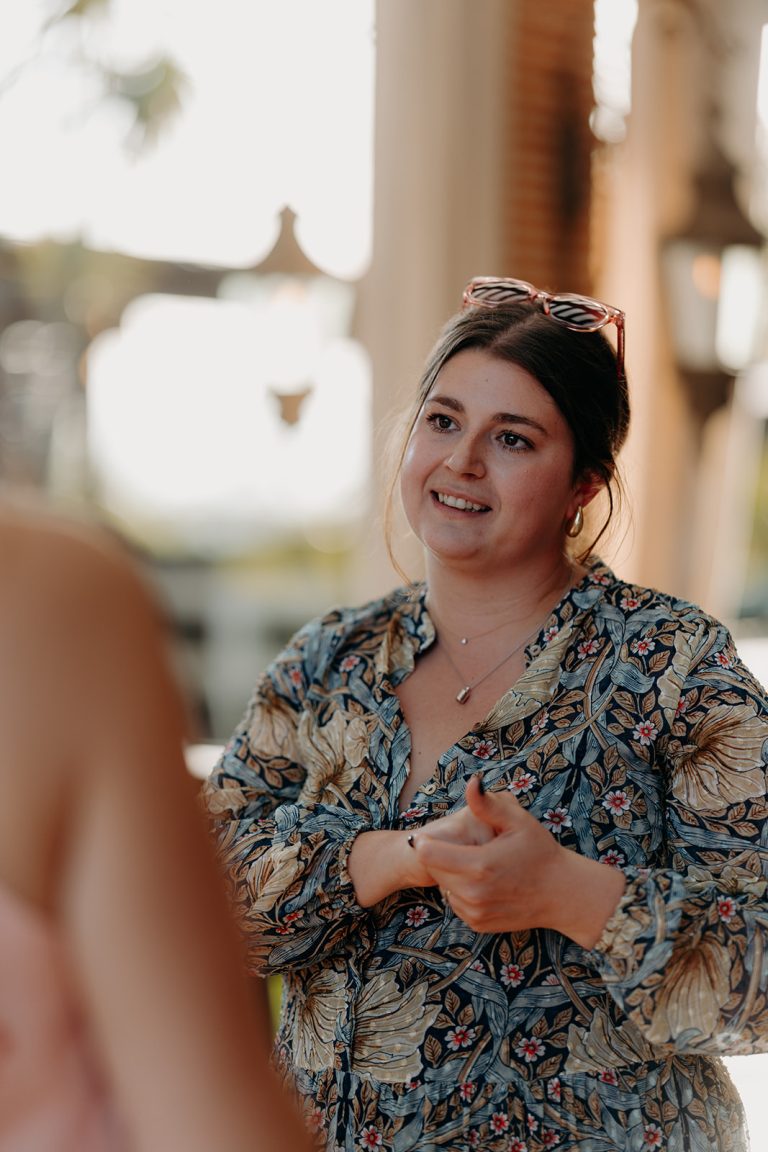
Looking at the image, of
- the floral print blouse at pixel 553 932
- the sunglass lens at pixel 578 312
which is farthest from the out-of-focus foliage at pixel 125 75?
the floral print blouse at pixel 553 932

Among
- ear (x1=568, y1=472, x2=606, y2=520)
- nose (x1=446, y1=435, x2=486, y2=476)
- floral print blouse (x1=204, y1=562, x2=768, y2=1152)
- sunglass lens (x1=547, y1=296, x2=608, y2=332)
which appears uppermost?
sunglass lens (x1=547, y1=296, x2=608, y2=332)

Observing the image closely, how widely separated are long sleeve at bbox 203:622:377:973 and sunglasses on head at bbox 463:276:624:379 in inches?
22.9

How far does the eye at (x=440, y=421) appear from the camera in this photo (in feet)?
6.41

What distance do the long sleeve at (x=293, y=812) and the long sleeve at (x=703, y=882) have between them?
1.27 feet

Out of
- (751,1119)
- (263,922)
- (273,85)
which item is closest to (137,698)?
(263,922)

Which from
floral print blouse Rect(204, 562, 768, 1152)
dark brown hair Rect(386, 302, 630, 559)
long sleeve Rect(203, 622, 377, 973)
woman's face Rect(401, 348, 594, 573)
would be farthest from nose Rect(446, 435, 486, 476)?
long sleeve Rect(203, 622, 377, 973)

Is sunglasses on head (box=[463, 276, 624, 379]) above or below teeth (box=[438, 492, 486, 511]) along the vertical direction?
above

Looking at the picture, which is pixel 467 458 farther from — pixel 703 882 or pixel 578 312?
pixel 703 882

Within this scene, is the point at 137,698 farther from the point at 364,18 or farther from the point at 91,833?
the point at 364,18

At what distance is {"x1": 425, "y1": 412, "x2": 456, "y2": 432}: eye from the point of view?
196 centimetres

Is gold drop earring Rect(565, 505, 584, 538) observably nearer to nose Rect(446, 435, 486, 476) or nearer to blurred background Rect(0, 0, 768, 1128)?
nose Rect(446, 435, 486, 476)

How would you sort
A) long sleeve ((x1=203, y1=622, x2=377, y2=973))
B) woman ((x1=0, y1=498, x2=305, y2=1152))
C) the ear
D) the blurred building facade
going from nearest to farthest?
1. woman ((x1=0, y1=498, x2=305, y2=1152))
2. long sleeve ((x1=203, y1=622, x2=377, y2=973))
3. the ear
4. the blurred building facade

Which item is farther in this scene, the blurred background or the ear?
the blurred background

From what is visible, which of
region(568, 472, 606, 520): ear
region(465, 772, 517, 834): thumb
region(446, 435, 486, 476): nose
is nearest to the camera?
region(465, 772, 517, 834): thumb
